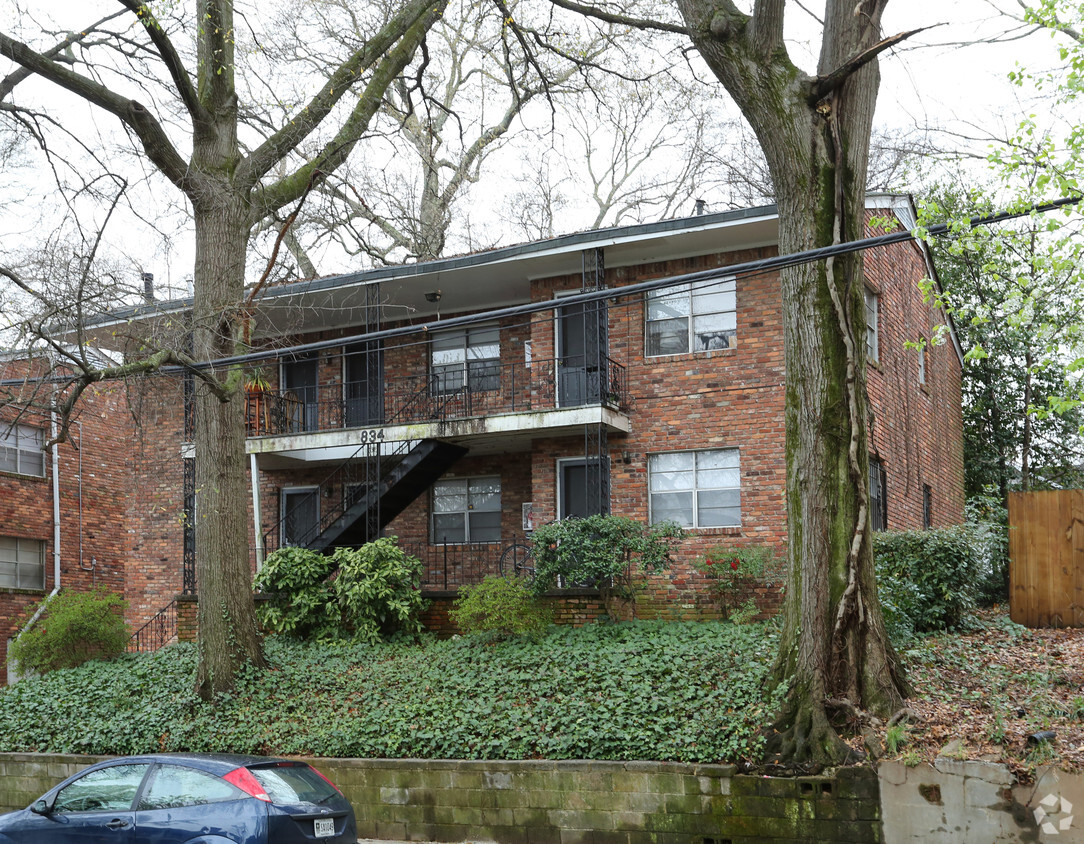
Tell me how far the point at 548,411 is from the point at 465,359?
422cm

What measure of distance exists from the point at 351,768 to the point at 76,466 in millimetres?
17645

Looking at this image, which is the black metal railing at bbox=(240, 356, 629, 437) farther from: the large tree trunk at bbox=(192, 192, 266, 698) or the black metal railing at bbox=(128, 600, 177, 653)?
the large tree trunk at bbox=(192, 192, 266, 698)

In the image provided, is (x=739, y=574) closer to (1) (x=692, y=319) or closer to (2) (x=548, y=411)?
(2) (x=548, y=411)

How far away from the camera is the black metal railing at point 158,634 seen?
20.8 metres

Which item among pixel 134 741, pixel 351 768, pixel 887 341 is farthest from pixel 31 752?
pixel 887 341

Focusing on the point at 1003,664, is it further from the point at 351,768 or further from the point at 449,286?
the point at 449,286

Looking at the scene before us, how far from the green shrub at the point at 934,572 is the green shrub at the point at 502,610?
477cm

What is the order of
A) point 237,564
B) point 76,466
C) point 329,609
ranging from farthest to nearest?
point 76,466 < point 329,609 < point 237,564

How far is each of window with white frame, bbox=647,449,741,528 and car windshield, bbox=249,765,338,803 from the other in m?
9.63

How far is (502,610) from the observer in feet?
49.6

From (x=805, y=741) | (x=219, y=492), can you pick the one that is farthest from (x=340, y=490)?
(x=805, y=741)

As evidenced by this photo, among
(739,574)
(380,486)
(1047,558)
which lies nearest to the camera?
(1047,558)

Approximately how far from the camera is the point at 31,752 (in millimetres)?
14383

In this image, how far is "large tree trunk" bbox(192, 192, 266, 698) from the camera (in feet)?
47.5
